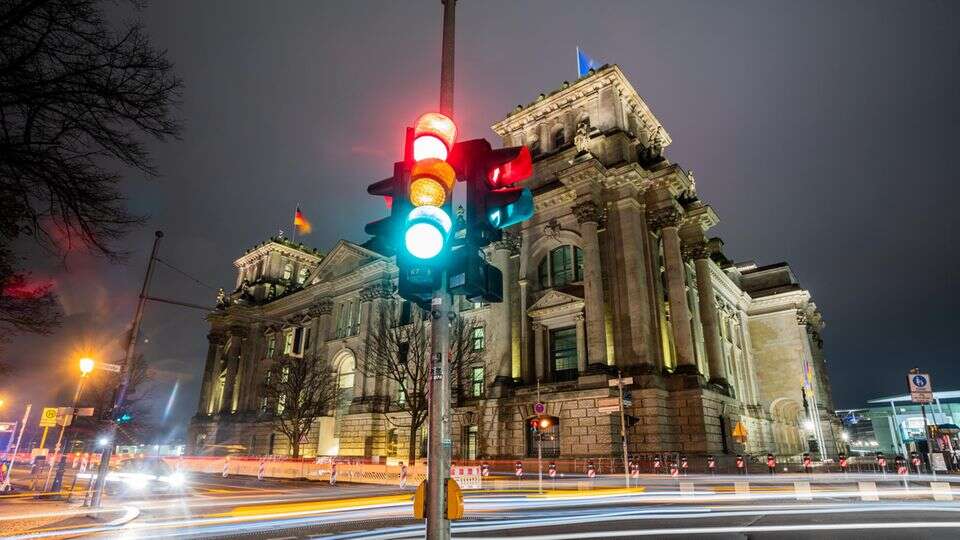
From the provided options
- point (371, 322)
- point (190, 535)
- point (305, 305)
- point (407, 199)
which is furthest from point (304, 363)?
point (407, 199)

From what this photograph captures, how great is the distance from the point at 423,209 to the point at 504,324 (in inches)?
1379

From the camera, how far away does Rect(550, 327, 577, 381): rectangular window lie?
36.3 metres

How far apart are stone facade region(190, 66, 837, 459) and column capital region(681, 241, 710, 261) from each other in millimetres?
91

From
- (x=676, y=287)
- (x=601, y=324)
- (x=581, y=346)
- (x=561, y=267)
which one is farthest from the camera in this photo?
(x=561, y=267)

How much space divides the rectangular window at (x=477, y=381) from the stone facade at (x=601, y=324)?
0.73 ft

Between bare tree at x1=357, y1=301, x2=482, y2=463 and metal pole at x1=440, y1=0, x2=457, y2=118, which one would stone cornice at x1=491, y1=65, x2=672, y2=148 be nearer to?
bare tree at x1=357, y1=301, x2=482, y2=463

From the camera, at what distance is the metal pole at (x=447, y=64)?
16.5ft

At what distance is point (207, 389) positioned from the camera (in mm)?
74750

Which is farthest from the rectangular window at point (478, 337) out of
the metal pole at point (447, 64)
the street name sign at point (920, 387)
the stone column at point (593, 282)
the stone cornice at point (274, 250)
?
the stone cornice at point (274, 250)

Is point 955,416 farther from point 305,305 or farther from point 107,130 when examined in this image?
point 107,130

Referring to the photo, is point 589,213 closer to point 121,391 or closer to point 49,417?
point 121,391

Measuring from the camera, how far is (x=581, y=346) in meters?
35.2

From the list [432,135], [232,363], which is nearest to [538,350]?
[432,135]

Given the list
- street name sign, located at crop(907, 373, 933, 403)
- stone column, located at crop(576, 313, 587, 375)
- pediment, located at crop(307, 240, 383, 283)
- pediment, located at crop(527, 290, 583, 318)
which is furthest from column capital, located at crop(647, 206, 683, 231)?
pediment, located at crop(307, 240, 383, 283)
